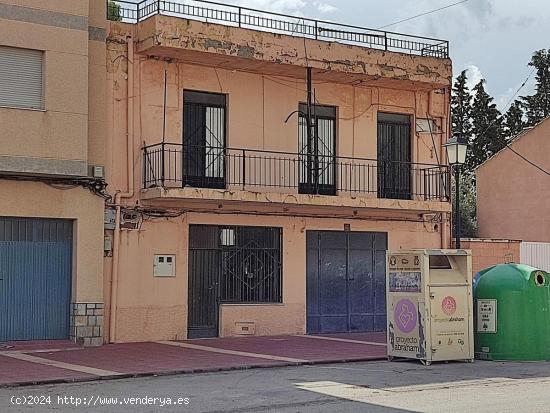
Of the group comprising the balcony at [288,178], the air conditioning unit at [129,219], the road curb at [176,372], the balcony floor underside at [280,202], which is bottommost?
the road curb at [176,372]

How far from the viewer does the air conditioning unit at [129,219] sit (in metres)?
20.2

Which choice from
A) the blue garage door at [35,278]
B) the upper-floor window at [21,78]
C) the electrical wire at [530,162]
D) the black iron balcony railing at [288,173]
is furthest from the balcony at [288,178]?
the electrical wire at [530,162]

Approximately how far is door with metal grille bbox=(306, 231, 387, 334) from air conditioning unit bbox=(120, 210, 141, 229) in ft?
15.1

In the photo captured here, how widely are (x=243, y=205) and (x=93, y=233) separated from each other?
368cm

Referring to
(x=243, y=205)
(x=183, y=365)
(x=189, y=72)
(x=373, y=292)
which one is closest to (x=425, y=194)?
(x=373, y=292)

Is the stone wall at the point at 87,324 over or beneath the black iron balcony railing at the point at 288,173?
beneath

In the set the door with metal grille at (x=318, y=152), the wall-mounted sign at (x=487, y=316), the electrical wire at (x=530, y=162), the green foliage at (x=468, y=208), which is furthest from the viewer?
the green foliage at (x=468, y=208)

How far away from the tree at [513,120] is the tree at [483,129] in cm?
34

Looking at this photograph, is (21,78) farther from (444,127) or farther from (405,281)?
(444,127)

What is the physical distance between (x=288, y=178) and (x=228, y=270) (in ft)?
8.87

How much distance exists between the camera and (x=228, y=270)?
21.5 m

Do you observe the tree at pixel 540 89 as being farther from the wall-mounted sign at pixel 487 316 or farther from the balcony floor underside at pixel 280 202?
the wall-mounted sign at pixel 487 316

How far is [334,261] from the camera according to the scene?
2325 cm

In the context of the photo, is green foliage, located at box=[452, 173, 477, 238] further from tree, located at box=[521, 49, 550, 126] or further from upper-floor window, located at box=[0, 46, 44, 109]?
upper-floor window, located at box=[0, 46, 44, 109]
